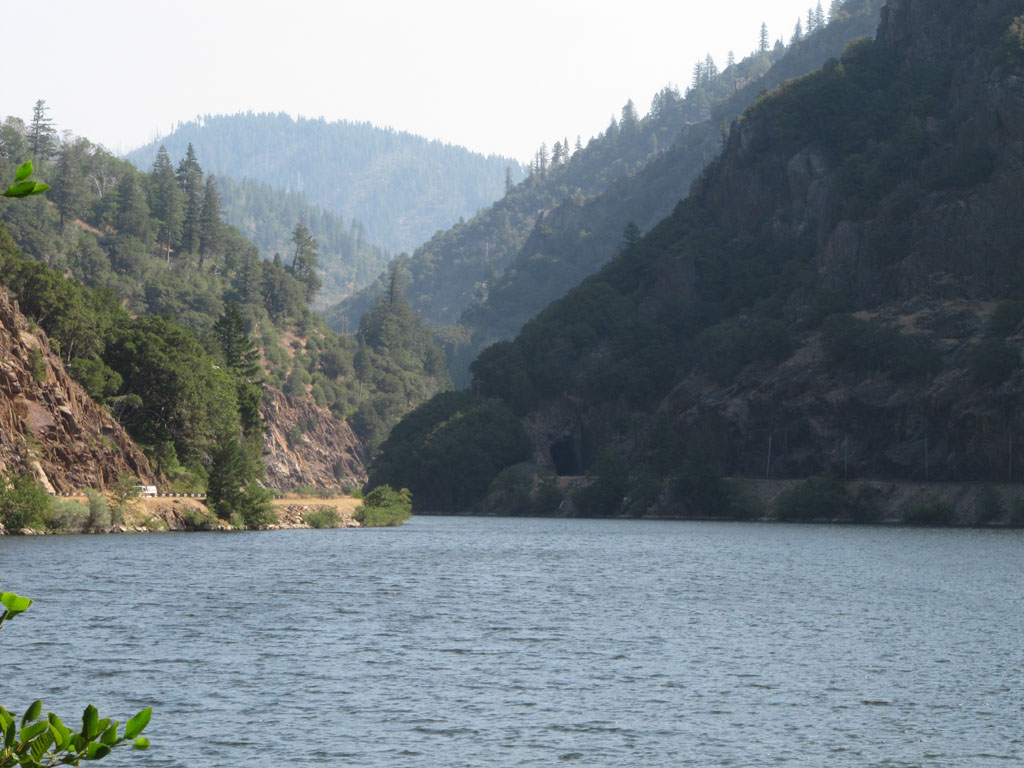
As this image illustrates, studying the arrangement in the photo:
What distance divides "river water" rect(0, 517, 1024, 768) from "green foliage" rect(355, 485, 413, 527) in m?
70.6

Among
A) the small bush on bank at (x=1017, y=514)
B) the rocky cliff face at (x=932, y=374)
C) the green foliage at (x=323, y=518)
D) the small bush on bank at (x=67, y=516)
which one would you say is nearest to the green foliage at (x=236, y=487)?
the green foliage at (x=323, y=518)

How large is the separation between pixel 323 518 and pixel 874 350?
84.8 m

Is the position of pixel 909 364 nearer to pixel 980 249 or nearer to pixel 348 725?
pixel 980 249

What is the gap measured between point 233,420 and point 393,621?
95.2m

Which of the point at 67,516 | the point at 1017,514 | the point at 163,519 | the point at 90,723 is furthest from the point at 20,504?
the point at 1017,514

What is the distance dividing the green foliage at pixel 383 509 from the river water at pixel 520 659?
70.6 metres

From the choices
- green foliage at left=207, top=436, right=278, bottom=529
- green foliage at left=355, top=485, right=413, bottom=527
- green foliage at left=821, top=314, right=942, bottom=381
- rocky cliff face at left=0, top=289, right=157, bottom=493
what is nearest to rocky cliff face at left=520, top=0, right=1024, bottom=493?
green foliage at left=821, top=314, right=942, bottom=381

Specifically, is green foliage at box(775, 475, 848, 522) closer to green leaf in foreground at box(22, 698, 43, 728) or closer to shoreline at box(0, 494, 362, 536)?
shoreline at box(0, 494, 362, 536)

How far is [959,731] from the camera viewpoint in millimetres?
35500

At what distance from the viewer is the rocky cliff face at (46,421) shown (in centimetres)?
10931

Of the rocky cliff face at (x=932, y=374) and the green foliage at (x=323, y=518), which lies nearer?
the green foliage at (x=323, y=518)

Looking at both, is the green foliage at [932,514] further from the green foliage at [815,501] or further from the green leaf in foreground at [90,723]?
the green leaf in foreground at [90,723]

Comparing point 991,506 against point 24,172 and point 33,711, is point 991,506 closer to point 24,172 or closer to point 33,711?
point 33,711

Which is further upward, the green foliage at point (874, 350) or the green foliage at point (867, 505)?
the green foliage at point (874, 350)
